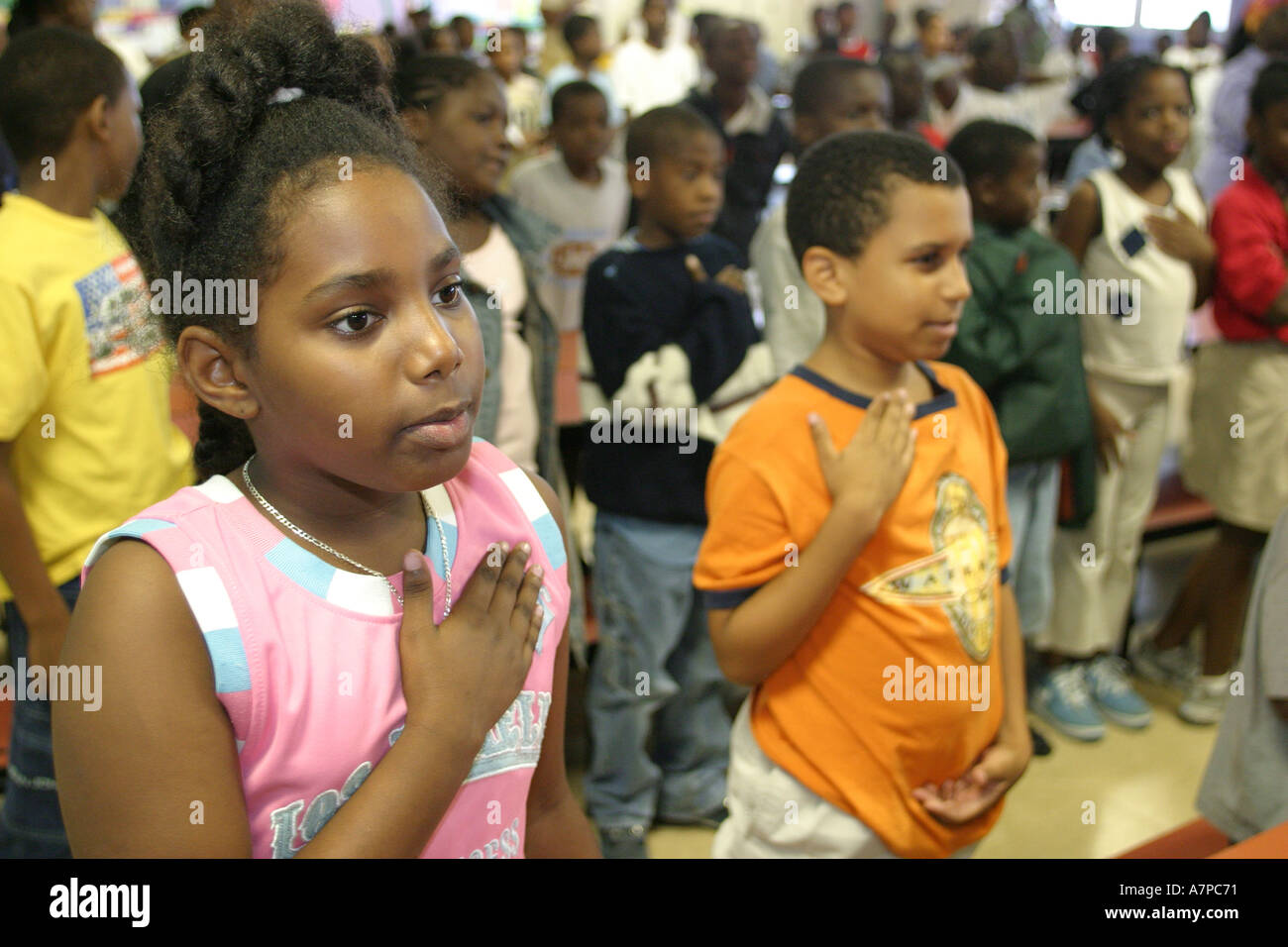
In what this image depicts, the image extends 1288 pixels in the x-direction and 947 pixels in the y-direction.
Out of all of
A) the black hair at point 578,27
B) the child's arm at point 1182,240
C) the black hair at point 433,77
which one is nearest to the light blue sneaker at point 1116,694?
the child's arm at point 1182,240

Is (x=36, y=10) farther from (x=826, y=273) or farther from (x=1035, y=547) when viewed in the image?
(x=1035, y=547)

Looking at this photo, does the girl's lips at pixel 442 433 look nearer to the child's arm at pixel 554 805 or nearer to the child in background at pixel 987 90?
the child's arm at pixel 554 805

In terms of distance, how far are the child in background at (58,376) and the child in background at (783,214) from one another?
4.30 feet

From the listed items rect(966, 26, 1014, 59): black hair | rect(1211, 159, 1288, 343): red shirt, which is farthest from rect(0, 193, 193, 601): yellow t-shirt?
rect(966, 26, 1014, 59): black hair

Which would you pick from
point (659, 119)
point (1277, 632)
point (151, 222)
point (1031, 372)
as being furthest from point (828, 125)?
point (151, 222)

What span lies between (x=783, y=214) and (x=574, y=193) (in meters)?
1.82

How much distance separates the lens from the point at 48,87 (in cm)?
180

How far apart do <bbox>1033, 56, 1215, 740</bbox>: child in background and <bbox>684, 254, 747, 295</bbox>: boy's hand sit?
1113 millimetres

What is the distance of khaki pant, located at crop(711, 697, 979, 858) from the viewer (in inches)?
55.7

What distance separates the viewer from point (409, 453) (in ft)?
2.75

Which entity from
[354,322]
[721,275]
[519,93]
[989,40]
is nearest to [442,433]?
[354,322]

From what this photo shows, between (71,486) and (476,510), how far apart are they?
1051 millimetres
